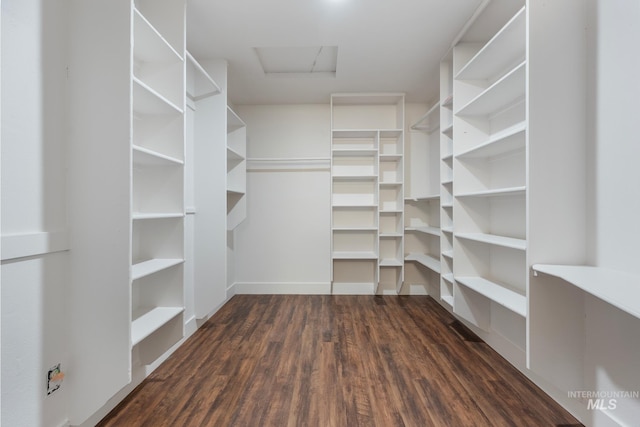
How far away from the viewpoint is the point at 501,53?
6.39ft

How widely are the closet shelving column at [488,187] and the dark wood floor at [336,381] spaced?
1.21ft

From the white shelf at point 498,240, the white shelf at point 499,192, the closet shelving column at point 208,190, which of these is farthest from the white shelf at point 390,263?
the closet shelving column at point 208,190

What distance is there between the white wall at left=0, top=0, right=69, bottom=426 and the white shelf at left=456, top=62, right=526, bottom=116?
225 cm

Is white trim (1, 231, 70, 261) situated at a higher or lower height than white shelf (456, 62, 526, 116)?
lower

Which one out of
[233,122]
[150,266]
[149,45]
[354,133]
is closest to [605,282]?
[150,266]

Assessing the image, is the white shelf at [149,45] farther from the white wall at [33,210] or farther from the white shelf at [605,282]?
the white shelf at [605,282]

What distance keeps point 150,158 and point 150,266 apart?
0.59m

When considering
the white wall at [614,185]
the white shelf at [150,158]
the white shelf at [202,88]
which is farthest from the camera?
the white shelf at [202,88]

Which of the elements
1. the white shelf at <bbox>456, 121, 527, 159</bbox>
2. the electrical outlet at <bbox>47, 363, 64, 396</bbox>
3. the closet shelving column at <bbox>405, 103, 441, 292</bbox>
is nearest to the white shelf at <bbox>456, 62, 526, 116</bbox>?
the white shelf at <bbox>456, 121, 527, 159</bbox>

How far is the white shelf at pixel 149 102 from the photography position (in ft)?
4.69

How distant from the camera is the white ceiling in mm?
2002

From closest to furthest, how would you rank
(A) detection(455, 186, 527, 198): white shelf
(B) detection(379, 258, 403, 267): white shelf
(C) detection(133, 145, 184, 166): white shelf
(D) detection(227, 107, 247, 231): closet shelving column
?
(C) detection(133, 145, 184, 166): white shelf → (A) detection(455, 186, 527, 198): white shelf → (D) detection(227, 107, 247, 231): closet shelving column → (B) detection(379, 258, 403, 267): white shelf

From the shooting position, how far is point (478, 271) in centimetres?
236

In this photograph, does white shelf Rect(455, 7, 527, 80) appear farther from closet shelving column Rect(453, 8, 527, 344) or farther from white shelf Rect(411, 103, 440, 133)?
white shelf Rect(411, 103, 440, 133)
